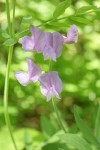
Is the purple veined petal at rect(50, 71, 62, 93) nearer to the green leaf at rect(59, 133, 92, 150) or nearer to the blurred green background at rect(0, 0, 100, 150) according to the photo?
the green leaf at rect(59, 133, 92, 150)

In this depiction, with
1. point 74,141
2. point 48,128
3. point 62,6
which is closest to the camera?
point 62,6

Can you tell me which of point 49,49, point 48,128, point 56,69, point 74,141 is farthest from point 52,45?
point 56,69

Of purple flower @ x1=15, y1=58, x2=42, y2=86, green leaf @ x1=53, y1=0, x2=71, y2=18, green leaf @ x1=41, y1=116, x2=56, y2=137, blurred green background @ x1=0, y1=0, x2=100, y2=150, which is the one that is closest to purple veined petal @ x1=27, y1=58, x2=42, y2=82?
purple flower @ x1=15, y1=58, x2=42, y2=86

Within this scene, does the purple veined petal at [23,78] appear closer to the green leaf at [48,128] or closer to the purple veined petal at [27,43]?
the purple veined petal at [27,43]

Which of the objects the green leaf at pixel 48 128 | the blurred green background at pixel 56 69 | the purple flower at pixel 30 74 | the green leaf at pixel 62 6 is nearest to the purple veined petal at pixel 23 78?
the purple flower at pixel 30 74

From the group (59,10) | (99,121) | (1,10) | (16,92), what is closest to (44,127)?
(99,121)

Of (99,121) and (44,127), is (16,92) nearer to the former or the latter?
(44,127)

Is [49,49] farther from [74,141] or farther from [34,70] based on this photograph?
[74,141]
